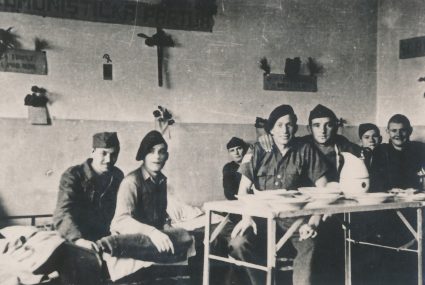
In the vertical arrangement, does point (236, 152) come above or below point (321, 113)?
below

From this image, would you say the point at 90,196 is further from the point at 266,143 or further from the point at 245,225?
the point at 266,143

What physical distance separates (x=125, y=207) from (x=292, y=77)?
2.54 metres

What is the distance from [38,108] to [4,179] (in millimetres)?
622

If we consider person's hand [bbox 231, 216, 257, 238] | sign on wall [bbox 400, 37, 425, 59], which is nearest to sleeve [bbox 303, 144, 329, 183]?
person's hand [bbox 231, 216, 257, 238]

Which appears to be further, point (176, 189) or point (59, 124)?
point (176, 189)

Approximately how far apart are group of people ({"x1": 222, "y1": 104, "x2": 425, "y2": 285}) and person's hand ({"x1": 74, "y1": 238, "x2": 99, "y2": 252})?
937mm

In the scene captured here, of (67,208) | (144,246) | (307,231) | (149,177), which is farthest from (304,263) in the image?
(67,208)

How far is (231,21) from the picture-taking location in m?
5.51

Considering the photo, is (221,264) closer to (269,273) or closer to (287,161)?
(287,161)

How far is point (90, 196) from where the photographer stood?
4.19 meters

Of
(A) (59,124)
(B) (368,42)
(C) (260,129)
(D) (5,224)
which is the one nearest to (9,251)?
(D) (5,224)

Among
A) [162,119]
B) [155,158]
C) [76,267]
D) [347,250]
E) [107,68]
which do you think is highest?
[107,68]

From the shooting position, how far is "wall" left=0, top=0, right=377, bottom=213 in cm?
450

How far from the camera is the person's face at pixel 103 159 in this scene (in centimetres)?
434
